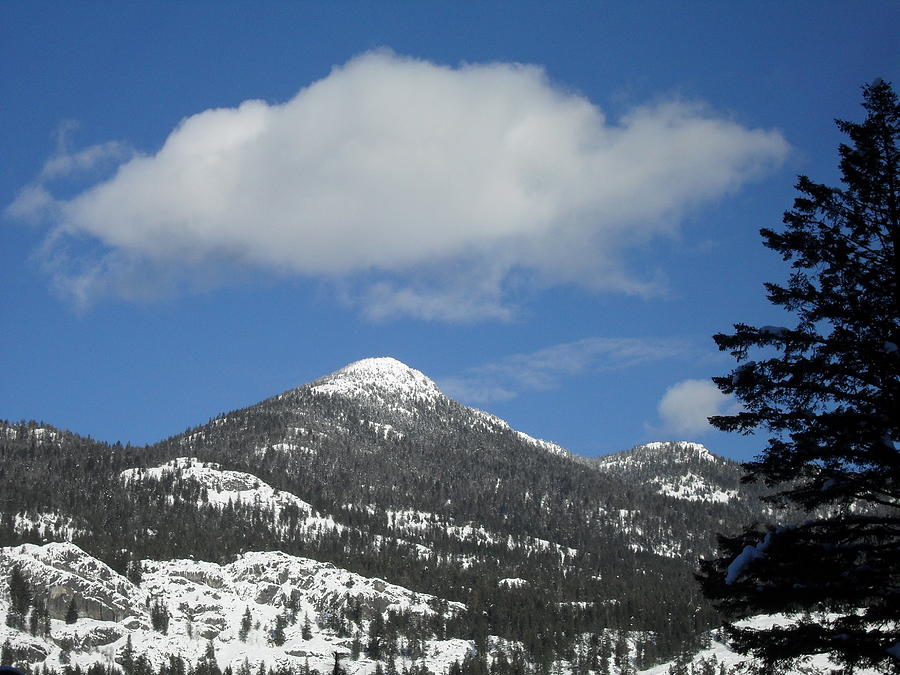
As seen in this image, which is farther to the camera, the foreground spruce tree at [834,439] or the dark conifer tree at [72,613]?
the dark conifer tree at [72,613]

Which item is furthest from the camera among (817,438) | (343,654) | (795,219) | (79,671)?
(343,654)

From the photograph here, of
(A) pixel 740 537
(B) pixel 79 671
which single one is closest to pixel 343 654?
(B) pixel 79 671

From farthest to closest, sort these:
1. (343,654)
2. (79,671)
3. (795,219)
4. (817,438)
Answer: (343,654), (79,671), (795,219), (817,438)

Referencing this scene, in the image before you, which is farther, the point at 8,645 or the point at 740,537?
the point at 8,645

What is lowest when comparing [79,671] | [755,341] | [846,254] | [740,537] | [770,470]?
[79,671]

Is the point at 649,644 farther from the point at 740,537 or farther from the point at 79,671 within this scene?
the point at 740,537

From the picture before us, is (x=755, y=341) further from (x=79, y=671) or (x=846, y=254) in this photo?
(x=79, y=671)

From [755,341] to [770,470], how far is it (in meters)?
2.73

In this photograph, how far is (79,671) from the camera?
6501 inches

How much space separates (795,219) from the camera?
2047 centimetres

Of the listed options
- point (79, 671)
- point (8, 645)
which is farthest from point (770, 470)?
point (8, 645)

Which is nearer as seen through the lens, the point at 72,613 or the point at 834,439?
the point at 834,439

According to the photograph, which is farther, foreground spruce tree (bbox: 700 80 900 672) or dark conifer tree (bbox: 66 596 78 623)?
dark conifer tree (bbox: 66 596 78 623)

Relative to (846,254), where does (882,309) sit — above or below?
below
